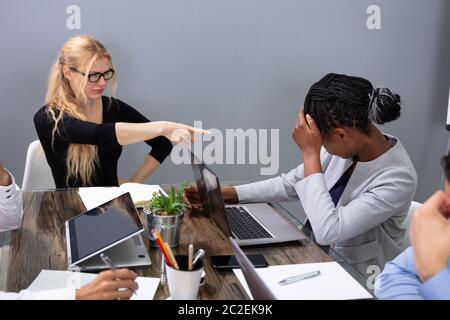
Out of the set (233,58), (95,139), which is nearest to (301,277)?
(95,139)

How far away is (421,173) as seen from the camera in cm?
325

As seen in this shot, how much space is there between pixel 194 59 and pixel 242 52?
262 millimetres

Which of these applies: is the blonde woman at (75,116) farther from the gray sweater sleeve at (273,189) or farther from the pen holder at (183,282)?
the pen holder at (183,282)

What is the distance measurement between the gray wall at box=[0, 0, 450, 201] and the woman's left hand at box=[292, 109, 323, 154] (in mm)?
1292

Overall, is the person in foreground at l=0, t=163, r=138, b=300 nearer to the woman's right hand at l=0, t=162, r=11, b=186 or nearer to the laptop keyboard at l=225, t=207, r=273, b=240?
the laptop keyboard at l=225, t=207, r=273, b=240

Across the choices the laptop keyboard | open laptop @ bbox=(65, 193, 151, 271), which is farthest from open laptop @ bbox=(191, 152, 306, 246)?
open laptop @ bbox=(65, 193, 151, 271)

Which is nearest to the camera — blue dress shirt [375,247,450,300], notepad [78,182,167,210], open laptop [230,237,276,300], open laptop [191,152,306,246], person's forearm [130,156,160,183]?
open laptop [230,237,276,300]

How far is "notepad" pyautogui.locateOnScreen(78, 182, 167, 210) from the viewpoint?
5.97 feet

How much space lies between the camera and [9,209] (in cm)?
159

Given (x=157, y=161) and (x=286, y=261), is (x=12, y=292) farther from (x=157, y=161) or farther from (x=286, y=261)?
(x=157, y=161)

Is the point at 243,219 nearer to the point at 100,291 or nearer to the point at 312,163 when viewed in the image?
the point at 312,163

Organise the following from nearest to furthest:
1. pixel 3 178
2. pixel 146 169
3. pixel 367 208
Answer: pixel 367 208 < pixel 3 178 < pixel 146 169

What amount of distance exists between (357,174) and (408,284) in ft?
1.98

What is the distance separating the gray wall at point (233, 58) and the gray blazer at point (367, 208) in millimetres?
1356
